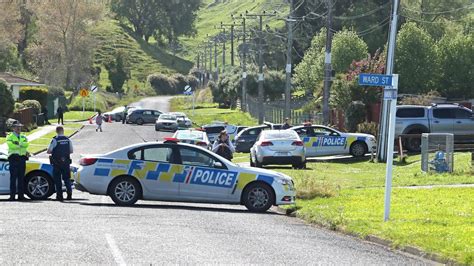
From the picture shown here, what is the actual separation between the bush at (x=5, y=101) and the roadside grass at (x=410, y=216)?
35.0 meters

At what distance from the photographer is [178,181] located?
872 inches

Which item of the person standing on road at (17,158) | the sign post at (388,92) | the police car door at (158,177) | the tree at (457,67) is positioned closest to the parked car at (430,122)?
the police car door at (158,177)

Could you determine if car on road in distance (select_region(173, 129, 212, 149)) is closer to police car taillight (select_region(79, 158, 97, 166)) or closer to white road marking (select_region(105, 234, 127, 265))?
police car taillight (select_region(79, 158, 97, 166))

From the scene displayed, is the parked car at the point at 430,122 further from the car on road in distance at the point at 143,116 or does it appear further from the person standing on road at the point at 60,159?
the car on road in distance at the point at 143,116

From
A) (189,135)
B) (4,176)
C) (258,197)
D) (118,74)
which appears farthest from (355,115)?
(118,74)

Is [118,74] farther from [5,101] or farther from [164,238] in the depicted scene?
[164,238]

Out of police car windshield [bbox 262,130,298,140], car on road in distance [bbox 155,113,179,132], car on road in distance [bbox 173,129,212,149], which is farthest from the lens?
car on road in distance [bbox 155,113,179,132]

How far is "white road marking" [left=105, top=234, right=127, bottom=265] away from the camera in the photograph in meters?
12.8

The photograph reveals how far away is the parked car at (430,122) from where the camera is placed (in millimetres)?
39844

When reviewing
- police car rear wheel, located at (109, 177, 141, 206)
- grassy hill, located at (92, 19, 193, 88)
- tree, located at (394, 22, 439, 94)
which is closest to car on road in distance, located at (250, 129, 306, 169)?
police car rear wheel, located at (109, 177, 141, 206)

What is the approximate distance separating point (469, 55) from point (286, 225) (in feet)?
188

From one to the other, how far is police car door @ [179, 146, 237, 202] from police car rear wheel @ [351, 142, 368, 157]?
17997 mm

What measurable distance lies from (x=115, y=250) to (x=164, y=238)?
1.83m

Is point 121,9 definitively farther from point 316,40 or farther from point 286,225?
point 286,225
